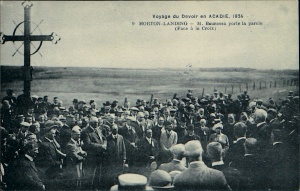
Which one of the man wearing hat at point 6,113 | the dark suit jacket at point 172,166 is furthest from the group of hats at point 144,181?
the man wearing hat at point 6,113

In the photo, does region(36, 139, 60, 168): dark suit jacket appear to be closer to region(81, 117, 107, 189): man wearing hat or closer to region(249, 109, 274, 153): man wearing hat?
region(81, 117, 107, 189): man wearing hat

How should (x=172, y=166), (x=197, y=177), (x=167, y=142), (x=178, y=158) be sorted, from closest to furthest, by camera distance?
1. (x=197, y=177)
2. (x=178, y=158)
3. (x=172, y=166)
4. (x=167, y=142)

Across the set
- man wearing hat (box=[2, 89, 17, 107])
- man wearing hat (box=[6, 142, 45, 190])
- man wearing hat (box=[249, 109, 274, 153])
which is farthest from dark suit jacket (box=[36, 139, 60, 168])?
man wearing hat (box=[249, 109, 274, 153])

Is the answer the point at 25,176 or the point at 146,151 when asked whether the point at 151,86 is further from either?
the point at 25,176

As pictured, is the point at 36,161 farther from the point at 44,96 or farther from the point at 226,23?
the point at 226,23

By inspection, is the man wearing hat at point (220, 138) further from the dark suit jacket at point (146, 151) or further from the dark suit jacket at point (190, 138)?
the dark suit jacket at point (146, 151)

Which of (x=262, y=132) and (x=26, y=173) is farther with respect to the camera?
(x=262, y=132)

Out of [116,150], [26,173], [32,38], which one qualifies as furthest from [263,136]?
[32,38]
